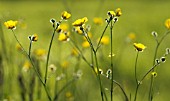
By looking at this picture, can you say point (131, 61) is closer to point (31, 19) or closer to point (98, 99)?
point (98, 99)

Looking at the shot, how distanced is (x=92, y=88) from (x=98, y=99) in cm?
31

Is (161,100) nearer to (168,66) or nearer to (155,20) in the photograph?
(168,66)

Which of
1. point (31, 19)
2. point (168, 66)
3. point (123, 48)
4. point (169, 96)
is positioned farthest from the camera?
point (31, 19)

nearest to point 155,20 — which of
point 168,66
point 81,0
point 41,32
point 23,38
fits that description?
point 41,32

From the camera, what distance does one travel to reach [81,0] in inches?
457

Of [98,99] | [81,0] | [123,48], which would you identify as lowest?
[81,0]

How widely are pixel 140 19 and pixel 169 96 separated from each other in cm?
367

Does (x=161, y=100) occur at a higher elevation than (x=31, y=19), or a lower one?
higher

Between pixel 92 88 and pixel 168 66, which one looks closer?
pixel 92 88

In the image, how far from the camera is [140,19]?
636 cm

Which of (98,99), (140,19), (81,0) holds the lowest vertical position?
(81,0)

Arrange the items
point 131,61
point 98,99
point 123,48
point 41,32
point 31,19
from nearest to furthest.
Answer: point 98,99, point 131,61, point 123,48, point 41,32, point 31,19

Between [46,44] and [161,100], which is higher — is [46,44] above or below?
below

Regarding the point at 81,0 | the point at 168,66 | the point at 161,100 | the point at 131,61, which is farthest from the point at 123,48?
A: the point at 81,0
